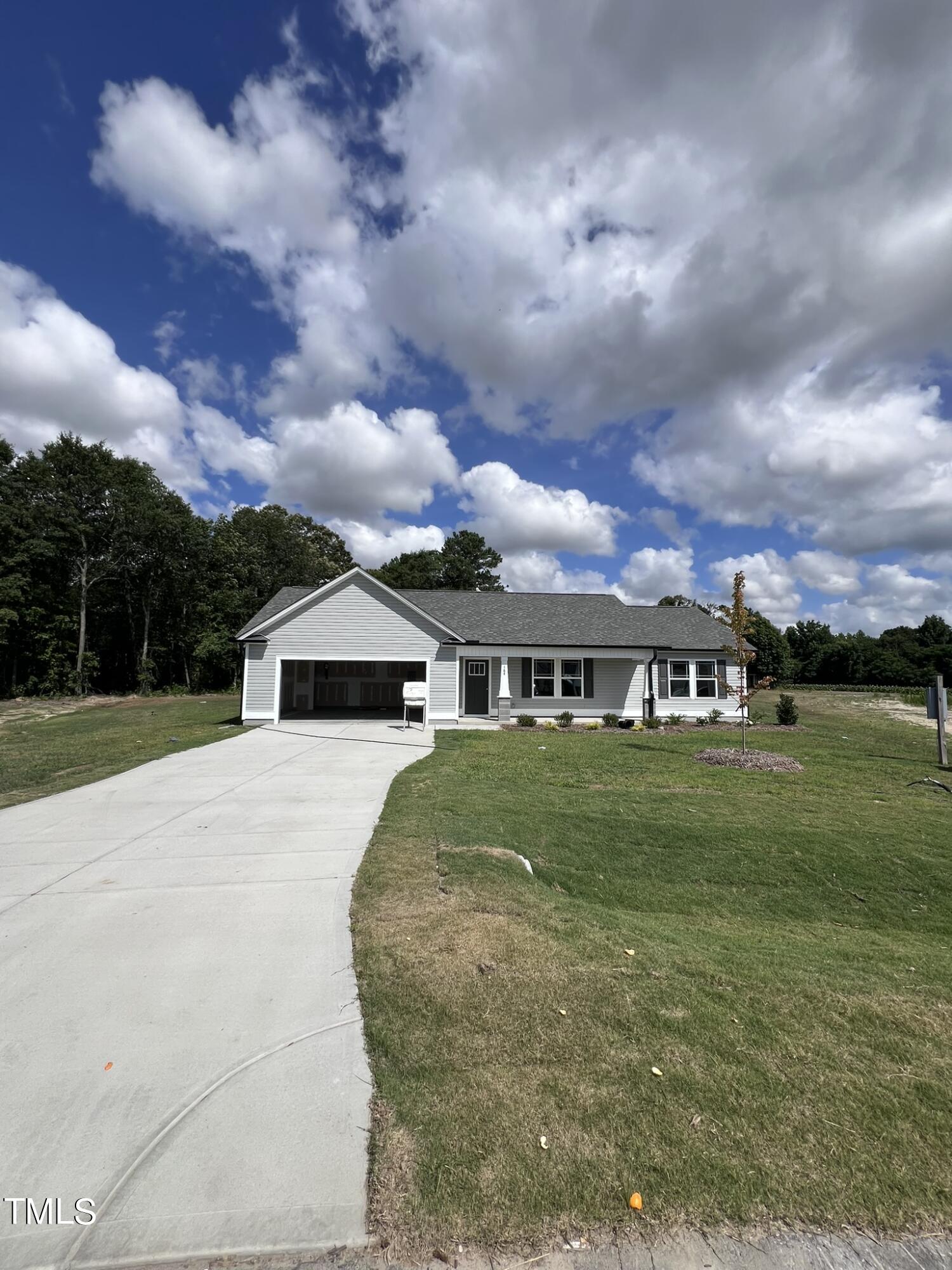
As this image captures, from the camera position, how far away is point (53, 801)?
28.3 feet

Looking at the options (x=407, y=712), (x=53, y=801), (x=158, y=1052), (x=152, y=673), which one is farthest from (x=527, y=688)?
(x=152, y=673)

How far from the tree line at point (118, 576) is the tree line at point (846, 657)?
42873 mm

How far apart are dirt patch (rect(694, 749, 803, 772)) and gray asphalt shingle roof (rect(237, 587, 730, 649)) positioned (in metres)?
8.55

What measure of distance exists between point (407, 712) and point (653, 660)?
986 cm

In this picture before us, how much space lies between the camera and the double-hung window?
2253 cm

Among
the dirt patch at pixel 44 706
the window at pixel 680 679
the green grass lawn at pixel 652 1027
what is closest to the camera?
the green grass lawn at pixel 652 1027

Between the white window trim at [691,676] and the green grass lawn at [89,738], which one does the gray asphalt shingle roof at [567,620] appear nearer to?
the white window trim at [691,676]

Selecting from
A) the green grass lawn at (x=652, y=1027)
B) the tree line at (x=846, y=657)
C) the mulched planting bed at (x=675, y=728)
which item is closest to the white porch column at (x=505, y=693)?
the mulched planting bed at (x=675, y=728)

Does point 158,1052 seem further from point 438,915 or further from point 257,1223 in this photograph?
point 438,915

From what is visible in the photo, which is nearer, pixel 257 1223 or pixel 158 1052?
pixel 257 1223

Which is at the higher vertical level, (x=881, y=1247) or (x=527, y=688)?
(x=527, y=688)

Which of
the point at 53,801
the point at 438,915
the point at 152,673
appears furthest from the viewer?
the point at 152,673

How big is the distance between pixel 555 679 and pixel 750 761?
10.1 metres

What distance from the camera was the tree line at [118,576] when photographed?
118 feet
